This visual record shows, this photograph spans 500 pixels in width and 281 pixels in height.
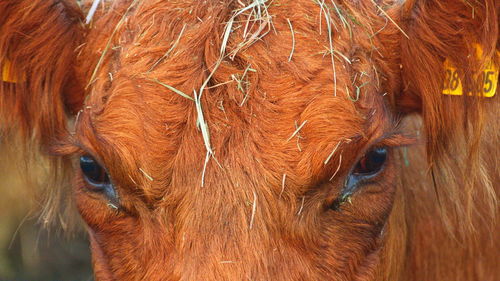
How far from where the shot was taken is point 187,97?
9.45 ft

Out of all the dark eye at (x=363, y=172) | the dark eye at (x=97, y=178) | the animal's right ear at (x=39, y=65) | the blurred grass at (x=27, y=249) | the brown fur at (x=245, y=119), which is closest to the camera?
the brown fur at (x=245, y=119)

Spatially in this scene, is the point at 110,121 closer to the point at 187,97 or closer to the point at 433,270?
the point at 187,97

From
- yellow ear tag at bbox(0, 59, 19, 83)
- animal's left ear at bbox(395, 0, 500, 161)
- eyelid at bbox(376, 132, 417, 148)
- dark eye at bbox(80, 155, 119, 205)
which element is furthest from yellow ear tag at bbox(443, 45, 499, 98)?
yellow ear tag at bbox(0, 59, 19, 83)

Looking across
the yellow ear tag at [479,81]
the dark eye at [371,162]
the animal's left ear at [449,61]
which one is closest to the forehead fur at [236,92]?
the dark eye at [371,162]

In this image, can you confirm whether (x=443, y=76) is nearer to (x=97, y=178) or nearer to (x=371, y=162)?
(x=371, y=162)

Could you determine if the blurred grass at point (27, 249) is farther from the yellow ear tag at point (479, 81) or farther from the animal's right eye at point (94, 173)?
the yellow ear tag at point (479, 81)

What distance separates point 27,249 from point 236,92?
5.02 m

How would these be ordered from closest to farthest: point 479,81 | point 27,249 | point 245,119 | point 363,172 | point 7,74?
point 245,119 < point 363,172 < point 479,81 < point 7,74 < point 27,249

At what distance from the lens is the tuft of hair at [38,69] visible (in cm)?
344

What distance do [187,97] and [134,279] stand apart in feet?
2.69

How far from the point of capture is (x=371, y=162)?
318 cm

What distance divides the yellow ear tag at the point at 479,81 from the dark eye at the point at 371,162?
18.6 inches

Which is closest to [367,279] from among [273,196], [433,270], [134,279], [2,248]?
[273,196]

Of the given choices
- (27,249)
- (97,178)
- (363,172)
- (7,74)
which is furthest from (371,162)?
(27,249)
